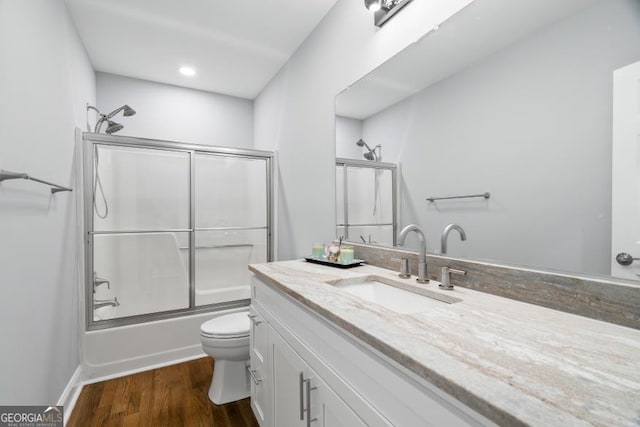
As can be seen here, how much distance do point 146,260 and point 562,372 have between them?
9.36 ft

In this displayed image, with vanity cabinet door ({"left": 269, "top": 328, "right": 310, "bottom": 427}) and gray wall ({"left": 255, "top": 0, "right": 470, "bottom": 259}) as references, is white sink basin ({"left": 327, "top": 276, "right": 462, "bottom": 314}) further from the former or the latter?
gray wall ({"left": 255, "top": 0, "right": 470, "bottom": 259})

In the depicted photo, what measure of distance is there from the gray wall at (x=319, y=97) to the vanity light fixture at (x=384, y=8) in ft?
0.10

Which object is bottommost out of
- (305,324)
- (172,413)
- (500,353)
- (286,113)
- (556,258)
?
(172,413)

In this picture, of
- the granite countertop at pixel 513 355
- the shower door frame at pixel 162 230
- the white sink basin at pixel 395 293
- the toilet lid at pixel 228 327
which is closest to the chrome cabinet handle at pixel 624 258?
the granite countertop at pixel 513 355

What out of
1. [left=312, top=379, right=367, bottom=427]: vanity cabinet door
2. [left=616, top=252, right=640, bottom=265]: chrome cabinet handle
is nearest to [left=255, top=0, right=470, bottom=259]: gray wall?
[left=616, top=252, right=640, bottom=265]: chrome cabinet handle

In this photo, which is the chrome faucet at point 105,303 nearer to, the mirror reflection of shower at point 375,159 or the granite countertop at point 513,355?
the granite countertop at point 513,355

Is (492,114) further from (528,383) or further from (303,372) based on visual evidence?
(303,372)

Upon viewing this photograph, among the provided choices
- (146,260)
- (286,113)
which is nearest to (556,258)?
(286,113)

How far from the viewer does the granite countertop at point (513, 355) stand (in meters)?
0.44

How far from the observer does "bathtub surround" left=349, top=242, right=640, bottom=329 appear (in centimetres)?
76

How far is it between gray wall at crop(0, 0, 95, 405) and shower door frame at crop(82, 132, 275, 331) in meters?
0.14

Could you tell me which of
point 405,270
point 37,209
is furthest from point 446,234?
point 37,209

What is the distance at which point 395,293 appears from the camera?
127cm

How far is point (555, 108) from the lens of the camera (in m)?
0.92
